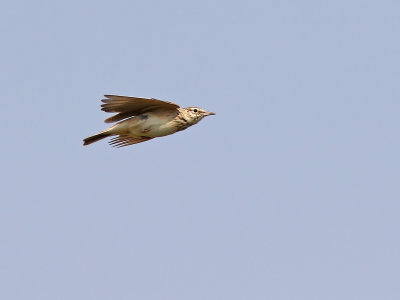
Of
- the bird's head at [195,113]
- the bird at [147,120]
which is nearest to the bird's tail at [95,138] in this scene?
the bird at [147,120]

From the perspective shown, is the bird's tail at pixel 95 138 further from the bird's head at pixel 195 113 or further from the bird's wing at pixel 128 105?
the bird's head at pixel 195 113

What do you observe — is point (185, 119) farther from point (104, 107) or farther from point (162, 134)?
point (104, 107)

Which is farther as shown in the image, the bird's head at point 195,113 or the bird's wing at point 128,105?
the bird's head at point 195,113

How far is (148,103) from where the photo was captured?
1944cm

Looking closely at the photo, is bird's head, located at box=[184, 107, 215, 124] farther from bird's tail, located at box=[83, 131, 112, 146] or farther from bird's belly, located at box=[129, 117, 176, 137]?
bird's tail, located at box=[83, 131, 112, 146]

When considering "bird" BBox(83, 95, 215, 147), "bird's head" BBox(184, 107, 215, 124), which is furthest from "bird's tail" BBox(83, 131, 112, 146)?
"bird's head" BBox(184, 107, 215, 124)

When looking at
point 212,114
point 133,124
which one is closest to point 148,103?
point 133,124

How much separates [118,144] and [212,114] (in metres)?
2.20

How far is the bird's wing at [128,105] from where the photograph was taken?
19.1 metres

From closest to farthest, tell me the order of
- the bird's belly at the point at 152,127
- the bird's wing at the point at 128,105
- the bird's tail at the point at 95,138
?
the bird's wing at the point at 128,105 → the bird's belly at the point at 152,127 → the bird's tail at the point at 95,138

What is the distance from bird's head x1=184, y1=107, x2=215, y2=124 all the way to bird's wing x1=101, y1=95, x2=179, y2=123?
60 cm

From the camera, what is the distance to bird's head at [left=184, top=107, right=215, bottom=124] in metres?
20.3

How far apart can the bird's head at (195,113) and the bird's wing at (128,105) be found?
23.5 inches

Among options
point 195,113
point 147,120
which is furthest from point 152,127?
point 195,113
